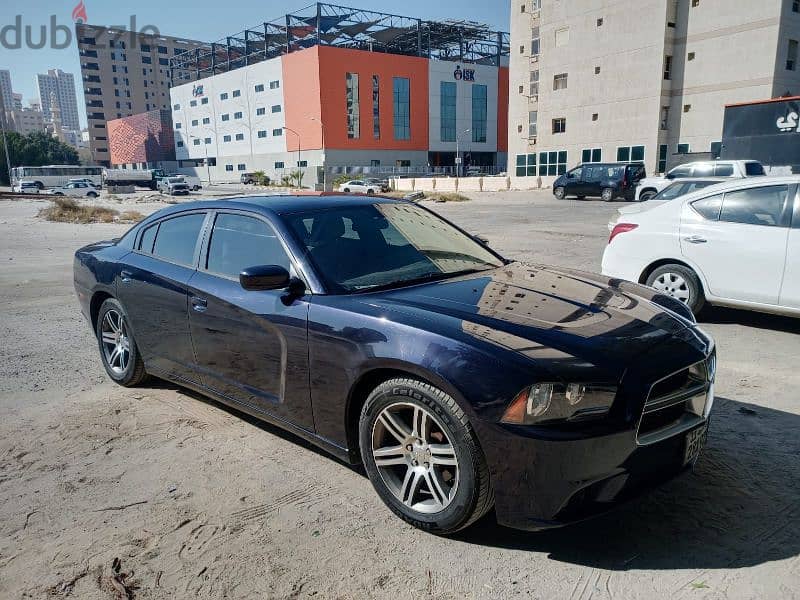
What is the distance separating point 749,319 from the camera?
6953mm

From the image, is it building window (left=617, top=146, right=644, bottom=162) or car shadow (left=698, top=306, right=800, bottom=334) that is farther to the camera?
building window (left=617, top=146, right=644, bottom=162)

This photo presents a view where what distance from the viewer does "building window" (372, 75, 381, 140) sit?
83.7 m

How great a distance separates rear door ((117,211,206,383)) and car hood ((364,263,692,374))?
1586 mm

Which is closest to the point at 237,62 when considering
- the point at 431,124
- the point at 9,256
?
the point at 431,124

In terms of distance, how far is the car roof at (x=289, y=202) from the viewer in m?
3.88

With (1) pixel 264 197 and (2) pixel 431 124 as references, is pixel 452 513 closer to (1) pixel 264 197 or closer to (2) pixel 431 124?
(1) pixel 264 197

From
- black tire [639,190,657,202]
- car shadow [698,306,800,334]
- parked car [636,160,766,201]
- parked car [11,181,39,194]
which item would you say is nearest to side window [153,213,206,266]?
car shadow [698,306,800,334]

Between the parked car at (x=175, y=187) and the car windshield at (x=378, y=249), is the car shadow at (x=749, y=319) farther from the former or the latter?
the parked car at (x=175, y=187)

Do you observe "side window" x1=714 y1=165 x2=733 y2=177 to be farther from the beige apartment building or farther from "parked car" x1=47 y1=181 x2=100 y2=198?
"parked car" x1=47 y1=181 x2=100 y2=198

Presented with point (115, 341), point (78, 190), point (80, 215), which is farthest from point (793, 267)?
point (78, 190)

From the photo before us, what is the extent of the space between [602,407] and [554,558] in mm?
747

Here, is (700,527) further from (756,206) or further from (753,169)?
(753,169)

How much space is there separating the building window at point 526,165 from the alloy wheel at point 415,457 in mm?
56235

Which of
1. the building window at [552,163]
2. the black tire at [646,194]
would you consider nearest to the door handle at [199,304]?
the black tire at [646,194]
